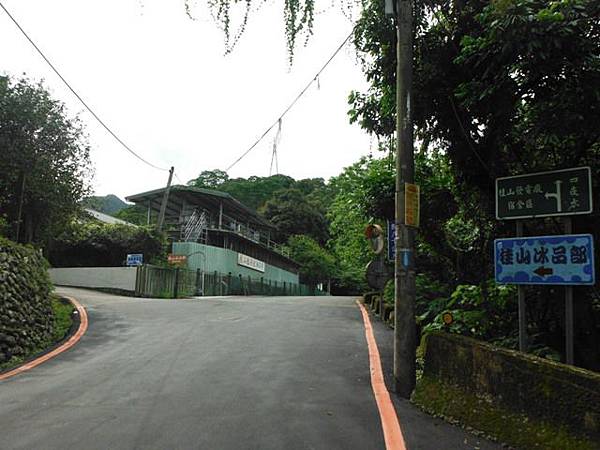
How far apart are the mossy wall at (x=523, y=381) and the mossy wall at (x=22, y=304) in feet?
24.4

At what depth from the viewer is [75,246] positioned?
108 feet

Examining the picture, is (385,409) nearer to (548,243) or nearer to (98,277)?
(548,243)

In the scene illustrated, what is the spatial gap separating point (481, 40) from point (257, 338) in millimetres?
7025

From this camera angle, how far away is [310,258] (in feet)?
182

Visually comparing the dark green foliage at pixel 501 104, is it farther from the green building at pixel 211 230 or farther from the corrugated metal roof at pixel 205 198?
the corrugated metal roof at pixel 205 198

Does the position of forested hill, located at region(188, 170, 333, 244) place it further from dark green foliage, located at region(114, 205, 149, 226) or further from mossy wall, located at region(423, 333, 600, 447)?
mossy wall, located at region(423, 333, 600, 447)

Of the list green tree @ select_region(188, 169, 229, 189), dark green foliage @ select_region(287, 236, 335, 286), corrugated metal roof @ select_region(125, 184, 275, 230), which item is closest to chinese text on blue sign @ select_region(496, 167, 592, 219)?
corrugated metal roof @ select_region(125, 184, 275, 230)

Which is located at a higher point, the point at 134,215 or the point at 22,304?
the point at 134,215

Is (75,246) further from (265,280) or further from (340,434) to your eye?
(340,434)

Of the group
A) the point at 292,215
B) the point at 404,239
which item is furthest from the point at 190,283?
Result: the point at 292,215

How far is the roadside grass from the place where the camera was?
8.82 m

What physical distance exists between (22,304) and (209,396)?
263 inches

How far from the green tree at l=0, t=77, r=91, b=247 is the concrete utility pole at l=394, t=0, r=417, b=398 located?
12.4 m

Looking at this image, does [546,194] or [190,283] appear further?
[190,283]
